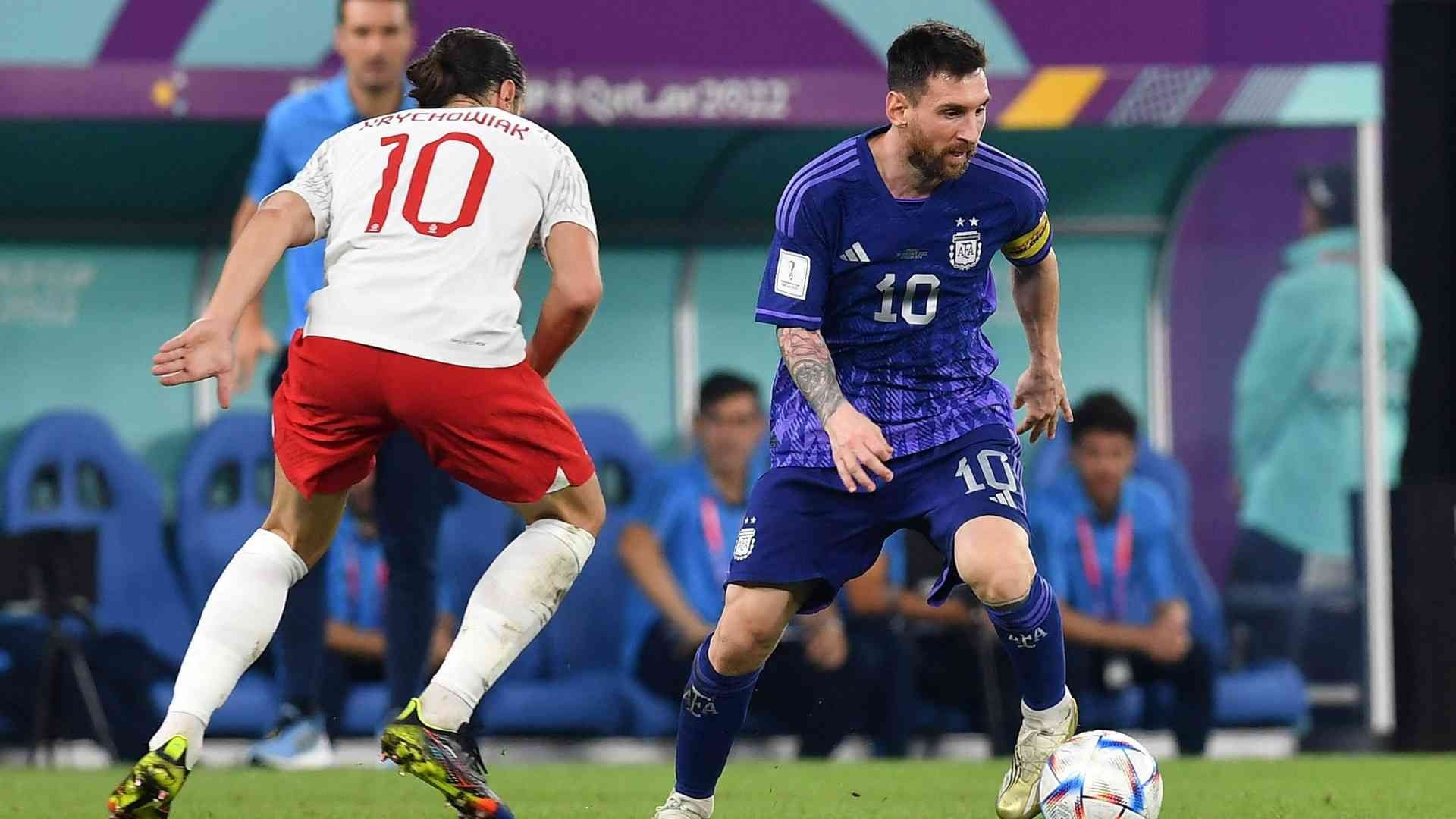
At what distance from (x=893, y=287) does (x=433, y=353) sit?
3.33 feet

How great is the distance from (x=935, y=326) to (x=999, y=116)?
3.97 meters

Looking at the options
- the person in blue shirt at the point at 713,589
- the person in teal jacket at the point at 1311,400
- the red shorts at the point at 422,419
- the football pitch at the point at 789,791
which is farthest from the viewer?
the person in teal jacket at the point at 1311,400

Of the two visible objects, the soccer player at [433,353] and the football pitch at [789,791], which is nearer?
the soccer player at [433,353]

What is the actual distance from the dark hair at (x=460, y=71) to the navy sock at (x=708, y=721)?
4.14 feet

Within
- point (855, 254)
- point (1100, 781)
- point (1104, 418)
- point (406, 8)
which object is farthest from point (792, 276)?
point (1104, 418)

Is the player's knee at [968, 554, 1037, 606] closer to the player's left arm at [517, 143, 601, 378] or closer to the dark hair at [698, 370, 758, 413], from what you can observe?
the player's left arm at [517, 143, 601, 378]

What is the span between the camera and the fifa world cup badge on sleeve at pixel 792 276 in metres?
4.93

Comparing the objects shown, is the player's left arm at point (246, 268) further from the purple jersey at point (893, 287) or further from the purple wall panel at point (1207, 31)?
the purple wall panel at point (1207, 31)

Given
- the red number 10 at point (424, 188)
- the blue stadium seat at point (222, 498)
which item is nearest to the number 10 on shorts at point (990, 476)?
the red number 10 at point (424, 188)

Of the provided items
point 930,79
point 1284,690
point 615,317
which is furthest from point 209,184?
point 930,79

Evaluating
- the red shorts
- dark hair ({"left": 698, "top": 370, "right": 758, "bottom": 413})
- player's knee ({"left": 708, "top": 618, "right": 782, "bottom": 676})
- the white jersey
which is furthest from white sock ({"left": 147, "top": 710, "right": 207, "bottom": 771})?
dark hair ({"left": 698, "top": 370, "right": 758, "bottom": 413})

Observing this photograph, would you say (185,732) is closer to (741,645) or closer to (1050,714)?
(741,645)

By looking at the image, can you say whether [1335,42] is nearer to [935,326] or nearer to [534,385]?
[935,326]

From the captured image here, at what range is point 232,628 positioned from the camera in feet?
15.2
